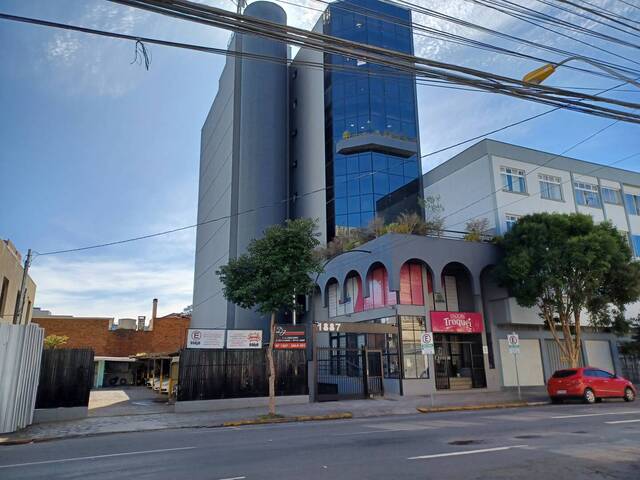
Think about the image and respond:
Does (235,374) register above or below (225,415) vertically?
above

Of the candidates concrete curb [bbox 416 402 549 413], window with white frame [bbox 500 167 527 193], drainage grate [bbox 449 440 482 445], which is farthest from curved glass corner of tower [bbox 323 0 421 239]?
drainage grate [bbox 449 440 482 445]

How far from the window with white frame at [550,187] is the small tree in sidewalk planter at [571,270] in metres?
6.97

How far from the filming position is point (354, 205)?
138ft

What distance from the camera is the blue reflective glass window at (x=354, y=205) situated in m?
41.8

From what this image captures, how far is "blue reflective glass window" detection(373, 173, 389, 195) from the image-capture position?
4244cm

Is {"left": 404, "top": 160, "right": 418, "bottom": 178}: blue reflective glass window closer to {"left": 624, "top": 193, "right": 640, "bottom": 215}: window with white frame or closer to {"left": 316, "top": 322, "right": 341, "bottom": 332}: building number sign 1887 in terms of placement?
{"left": 624, "top": 193, "right": 640, "bottom": 215}: window with white frame

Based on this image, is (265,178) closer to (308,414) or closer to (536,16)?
(308,414)

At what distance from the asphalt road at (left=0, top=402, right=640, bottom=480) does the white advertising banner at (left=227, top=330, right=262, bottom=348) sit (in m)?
7.13

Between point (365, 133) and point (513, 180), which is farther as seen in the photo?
point (365, 133)

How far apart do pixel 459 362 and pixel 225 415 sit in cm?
1471

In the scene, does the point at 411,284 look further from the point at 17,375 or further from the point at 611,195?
the point at 611,195

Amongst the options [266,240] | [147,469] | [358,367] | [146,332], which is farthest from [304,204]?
[147,469]

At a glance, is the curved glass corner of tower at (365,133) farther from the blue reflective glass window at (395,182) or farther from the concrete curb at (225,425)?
the concrete curb at (225,425)

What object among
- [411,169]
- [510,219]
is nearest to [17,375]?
[510,219]
